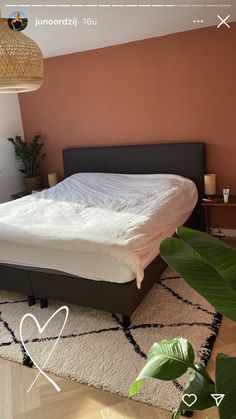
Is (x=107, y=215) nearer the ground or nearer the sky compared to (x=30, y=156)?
nearer the ground

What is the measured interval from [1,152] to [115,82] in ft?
6.19

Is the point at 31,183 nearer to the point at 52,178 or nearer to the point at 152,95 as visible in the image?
the point at 52,178

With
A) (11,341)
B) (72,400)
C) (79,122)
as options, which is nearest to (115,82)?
(79,122)

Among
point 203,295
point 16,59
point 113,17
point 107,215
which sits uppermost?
point 113,17

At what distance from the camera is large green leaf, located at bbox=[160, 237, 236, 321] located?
2.01 feet

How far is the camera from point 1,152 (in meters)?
4.46

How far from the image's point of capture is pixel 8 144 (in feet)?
15.0

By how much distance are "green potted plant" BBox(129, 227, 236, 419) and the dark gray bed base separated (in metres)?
1.26

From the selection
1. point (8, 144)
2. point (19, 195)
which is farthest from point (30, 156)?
point (19, 195)

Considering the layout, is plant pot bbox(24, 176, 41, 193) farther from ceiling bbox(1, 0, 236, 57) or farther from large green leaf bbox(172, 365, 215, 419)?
large green leaf bbox(172, 365, 215, 419)

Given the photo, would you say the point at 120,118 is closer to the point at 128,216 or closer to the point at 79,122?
the point at 79,122

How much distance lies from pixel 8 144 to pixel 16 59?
3.15 meters

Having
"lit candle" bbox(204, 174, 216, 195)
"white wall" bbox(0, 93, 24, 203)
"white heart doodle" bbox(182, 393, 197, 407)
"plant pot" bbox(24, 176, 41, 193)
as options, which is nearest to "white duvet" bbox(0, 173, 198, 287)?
"lit candle" bbox(204, 174, 216, 195)

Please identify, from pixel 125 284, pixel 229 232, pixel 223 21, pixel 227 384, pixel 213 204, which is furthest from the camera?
pixel 229 232
